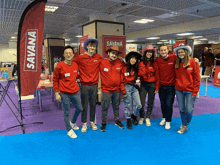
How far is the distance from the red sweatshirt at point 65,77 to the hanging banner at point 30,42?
39 cm

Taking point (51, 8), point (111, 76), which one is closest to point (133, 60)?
point (111, 76)

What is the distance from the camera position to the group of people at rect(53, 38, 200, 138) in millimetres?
3064

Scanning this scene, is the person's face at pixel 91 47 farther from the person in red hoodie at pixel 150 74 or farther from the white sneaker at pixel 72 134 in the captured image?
the white sneaker at pixel 72 134

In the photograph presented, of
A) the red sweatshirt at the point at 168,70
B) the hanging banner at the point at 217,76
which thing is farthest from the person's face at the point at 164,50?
the hanging banner at the point at 217,76

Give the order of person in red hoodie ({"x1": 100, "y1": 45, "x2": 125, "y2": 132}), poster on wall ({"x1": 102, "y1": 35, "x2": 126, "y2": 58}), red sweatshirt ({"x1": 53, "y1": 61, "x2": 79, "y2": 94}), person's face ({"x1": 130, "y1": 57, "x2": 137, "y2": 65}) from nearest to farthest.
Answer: red sweatshirt ({"x1": 53, "y1": 61, "x2": 79, "y2": 94}) < person in red hoodie ({"x1": 100, "y1": 45, "x2": 125, "y2": 132}) < person's face ({"x1": 130, "y1": 57, "x2": 137, "y2": 65}) < poster on wall ({"x1": 102, "y1": 35, "x2": 126, "y2": 58})

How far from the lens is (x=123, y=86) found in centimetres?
338

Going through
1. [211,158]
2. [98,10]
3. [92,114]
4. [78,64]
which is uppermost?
[98,10]

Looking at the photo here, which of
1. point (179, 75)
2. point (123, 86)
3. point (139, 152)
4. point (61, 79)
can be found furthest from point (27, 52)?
point (179, 75)

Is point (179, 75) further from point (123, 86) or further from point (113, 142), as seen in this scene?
point (113, 142)

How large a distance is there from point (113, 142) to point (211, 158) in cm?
154

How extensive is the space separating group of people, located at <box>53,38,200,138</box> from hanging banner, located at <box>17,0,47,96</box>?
0.45 m

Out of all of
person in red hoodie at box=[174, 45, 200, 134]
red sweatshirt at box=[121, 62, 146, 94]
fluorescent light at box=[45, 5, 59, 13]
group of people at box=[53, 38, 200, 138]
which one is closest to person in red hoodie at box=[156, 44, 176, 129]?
group of people at box=[53, 38, 200, 138]

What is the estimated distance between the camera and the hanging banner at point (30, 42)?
289 centimetres

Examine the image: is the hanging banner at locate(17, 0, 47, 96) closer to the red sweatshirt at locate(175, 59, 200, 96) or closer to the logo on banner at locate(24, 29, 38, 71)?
the logo on banner at locate(24, 29, 38, 71)
